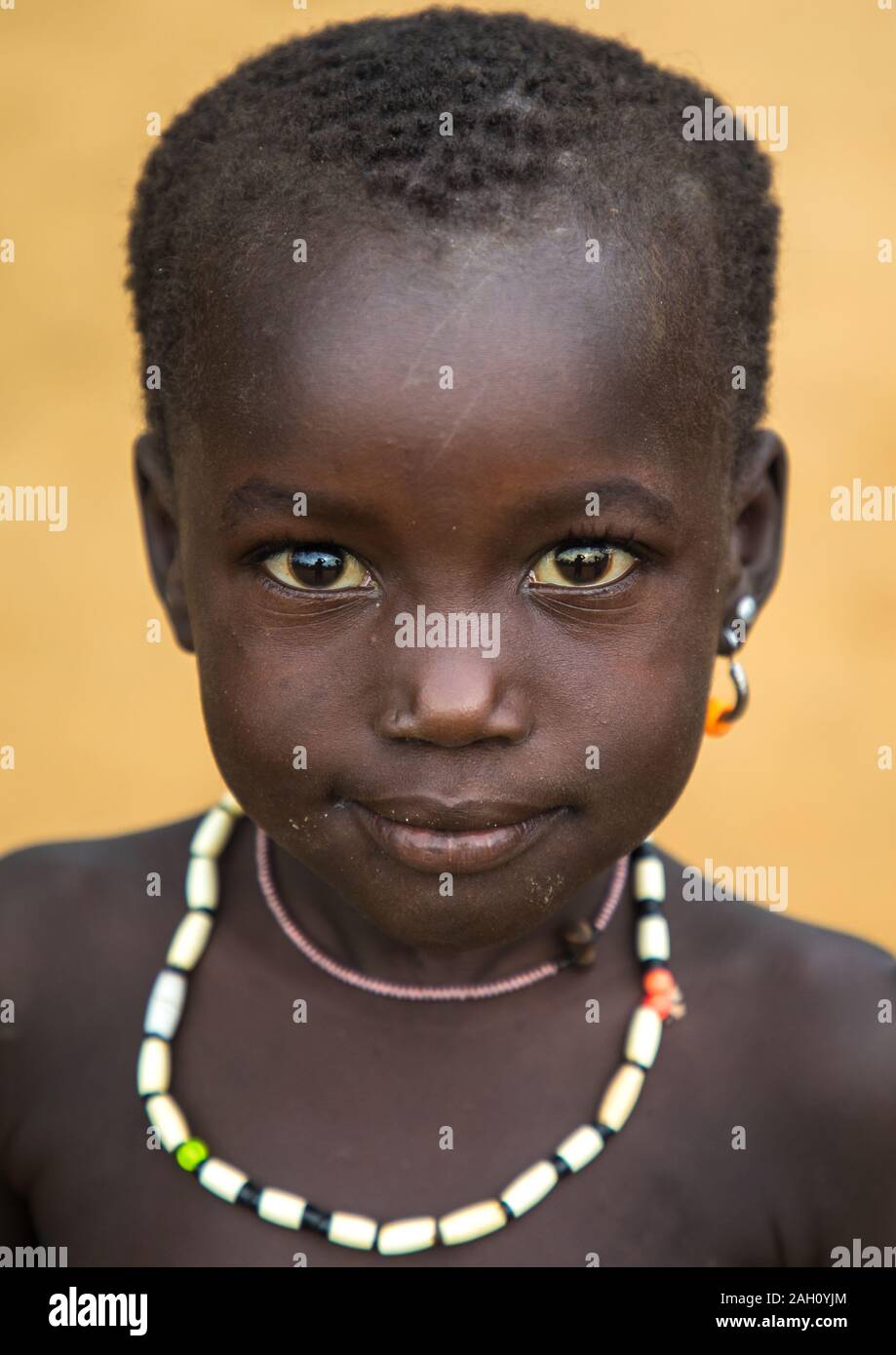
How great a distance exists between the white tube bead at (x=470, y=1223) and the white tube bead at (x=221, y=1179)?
257 millimetres

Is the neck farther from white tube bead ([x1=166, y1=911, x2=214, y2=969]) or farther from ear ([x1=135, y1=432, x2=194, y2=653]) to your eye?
ear ([x1=135, y1=432, x2=194, y2=653])

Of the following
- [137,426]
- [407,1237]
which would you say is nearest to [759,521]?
[407,1237]

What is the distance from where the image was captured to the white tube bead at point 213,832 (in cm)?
226

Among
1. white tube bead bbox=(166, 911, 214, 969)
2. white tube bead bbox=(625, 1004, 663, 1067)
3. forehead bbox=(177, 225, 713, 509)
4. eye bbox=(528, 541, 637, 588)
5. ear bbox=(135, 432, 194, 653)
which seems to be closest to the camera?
forehead bbox=(177, 225, 713, 509)

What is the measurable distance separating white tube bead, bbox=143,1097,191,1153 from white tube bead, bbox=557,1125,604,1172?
0.47 metres

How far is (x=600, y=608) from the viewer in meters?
1.71

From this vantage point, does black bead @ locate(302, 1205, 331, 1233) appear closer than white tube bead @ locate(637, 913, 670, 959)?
Yes

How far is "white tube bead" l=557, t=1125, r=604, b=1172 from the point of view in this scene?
200 cm

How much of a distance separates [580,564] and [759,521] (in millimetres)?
416

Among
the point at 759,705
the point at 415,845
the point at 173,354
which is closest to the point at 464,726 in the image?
the point at 415,845

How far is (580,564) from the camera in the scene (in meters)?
1.69

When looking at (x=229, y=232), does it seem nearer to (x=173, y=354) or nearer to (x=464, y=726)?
(x=173, y=354)

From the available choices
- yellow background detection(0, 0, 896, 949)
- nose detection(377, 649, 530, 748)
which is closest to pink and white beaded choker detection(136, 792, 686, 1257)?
nose detection(377, 649, 530, 748)
